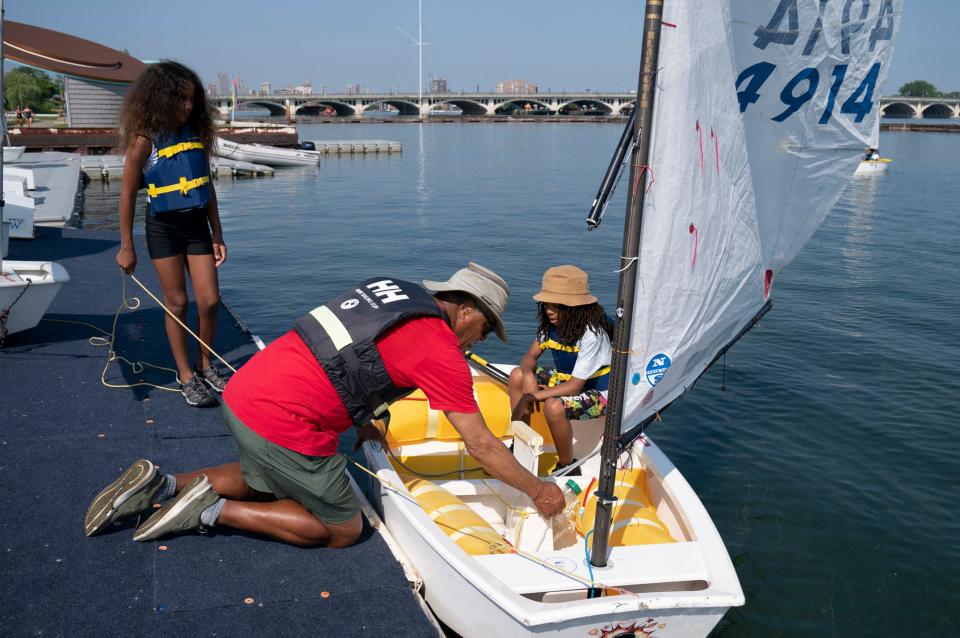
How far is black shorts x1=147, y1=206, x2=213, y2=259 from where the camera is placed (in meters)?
5.20

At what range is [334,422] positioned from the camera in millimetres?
3670

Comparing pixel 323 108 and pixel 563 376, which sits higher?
pixel 323 108

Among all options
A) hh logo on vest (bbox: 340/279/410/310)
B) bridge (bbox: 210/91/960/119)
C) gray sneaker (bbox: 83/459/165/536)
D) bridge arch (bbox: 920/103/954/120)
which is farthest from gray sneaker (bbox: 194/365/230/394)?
bridge arch (bbox: 920/103/954/120)

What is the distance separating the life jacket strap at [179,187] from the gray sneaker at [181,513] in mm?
2177

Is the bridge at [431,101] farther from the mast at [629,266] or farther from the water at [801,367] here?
the mast at [629,266]

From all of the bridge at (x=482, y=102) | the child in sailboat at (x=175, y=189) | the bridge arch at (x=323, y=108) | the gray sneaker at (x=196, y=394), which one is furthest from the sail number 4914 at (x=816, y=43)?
the bridge arch at (x=323, y=108)

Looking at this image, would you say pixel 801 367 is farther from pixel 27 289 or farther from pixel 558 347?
pixel 27 289

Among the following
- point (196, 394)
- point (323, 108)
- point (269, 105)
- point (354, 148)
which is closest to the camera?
point (196, 394)

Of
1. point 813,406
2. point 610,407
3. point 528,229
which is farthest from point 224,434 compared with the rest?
point 528,229

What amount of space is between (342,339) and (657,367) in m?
1.52

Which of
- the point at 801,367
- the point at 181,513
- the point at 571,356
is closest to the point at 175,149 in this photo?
the point at 181,513

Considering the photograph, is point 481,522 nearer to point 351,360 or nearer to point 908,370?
point 351,360

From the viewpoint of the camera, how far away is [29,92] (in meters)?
75.4

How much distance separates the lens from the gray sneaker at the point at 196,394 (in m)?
5.54
